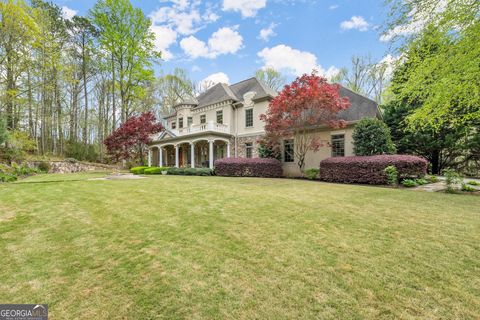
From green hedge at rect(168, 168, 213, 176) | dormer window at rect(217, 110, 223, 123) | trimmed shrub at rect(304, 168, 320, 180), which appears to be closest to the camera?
trimmed shrub at rect(304, 168, 320, 180)

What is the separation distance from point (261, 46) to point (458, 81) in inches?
624

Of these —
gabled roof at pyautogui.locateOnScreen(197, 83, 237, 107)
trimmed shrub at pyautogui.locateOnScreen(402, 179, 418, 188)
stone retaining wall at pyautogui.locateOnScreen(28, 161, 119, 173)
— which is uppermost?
gabled roof at pyautogui.locateOnScreen(197, 83, 237, 107)

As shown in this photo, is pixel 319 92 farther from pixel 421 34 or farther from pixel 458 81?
pixel 458 81

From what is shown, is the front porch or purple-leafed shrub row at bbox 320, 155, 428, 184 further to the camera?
the front porch

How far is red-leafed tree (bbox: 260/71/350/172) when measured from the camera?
1101cm

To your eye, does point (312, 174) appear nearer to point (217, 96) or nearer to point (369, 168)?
point (369, 168)

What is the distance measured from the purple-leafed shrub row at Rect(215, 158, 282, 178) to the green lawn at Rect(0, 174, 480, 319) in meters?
8.55

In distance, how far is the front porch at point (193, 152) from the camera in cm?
1722

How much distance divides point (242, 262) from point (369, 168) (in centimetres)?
929

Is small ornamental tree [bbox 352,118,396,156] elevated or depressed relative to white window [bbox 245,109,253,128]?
depressed

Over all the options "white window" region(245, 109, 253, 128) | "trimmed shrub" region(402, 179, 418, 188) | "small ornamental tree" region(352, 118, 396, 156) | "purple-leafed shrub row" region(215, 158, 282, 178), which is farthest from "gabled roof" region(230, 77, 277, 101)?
"trimmed shrub" region(402, 179, 418, 188)

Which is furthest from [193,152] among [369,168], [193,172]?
[369,168]

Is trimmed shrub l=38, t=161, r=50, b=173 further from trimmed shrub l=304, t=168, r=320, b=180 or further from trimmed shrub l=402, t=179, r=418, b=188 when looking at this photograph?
trimmed shrub l=402, t=179, r=418, b=188

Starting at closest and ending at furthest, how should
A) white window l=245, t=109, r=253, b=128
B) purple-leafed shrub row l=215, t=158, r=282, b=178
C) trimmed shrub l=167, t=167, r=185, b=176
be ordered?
1. purple-leafed shrub row l=215, t=158, r=282, b=178
2. trimmed shrub l=167, t=167, r=185, b=176
3. white window l=245, t=109, r=253, b=128
